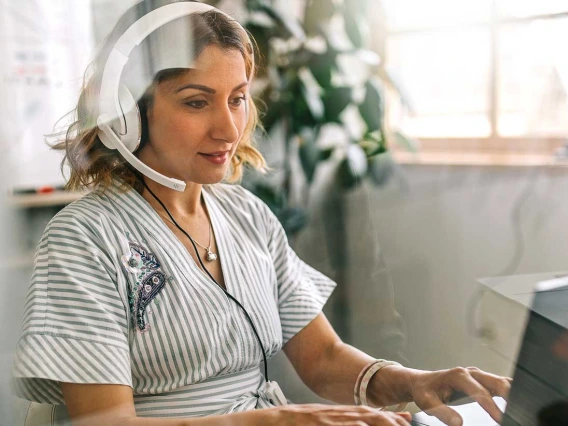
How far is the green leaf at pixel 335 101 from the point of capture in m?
1.36

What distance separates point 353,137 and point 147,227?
2.12ft

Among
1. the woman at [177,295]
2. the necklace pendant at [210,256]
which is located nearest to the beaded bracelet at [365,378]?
the woman at [177,295]

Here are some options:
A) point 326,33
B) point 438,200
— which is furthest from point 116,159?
point 438,200

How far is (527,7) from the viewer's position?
4.25ft

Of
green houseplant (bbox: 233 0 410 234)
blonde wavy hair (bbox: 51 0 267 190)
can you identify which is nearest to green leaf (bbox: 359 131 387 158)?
green houseplant (bbox: 233 0 410 234)

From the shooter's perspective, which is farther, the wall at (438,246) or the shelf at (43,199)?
the wall at (438,246)

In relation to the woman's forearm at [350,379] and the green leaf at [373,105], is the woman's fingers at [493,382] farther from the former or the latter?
the green leaf at [373,105]

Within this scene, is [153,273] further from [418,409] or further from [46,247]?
[418,409]

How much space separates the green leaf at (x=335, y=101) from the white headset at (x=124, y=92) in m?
0.60

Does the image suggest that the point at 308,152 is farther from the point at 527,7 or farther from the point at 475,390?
the point at 475,390

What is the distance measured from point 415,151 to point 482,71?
0.74 feet

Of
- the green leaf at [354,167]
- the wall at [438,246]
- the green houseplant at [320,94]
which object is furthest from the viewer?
the green leaf at [354,167]

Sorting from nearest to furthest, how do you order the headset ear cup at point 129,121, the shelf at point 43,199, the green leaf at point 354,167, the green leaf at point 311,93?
the shelf at point 43,199, the headset ear cup at point 129,121, the green leaf at point 354,167, the green leaf at point 311,93

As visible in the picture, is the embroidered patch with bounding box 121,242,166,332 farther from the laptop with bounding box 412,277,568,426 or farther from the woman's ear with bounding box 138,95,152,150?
the laptop with bounding box 412,277,568,426
